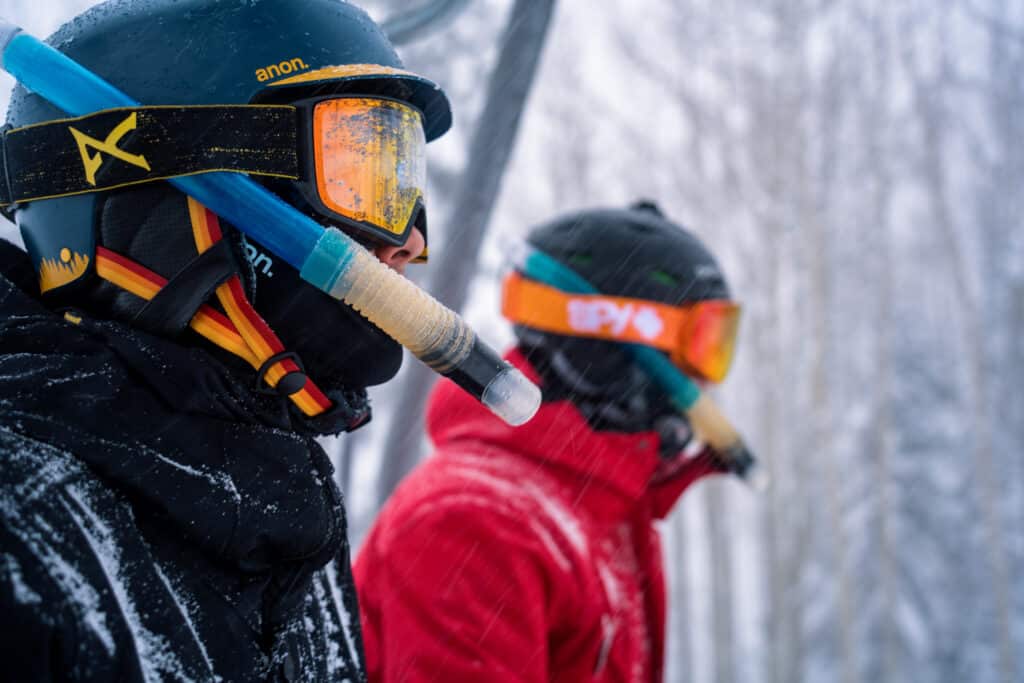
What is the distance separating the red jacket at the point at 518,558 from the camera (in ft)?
6.12

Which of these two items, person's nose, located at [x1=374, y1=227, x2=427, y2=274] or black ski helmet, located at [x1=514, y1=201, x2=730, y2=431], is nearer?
person's nose, located at [x1=374, y1=227, x2=427, y2=274]

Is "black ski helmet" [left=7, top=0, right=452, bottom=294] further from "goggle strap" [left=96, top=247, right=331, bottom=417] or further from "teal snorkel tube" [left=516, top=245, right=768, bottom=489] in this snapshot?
"teal snorkel tube" [left=516, top=245, right=768, bottom=489]

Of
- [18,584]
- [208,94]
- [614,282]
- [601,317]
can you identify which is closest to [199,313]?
[208,94]

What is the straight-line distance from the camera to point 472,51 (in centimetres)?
347

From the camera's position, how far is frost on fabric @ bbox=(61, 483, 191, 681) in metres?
1.01


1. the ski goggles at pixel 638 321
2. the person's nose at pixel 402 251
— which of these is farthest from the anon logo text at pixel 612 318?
the person's nose at pixel 402 251

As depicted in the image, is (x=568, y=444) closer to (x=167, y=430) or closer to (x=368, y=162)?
(x=368, y=162)

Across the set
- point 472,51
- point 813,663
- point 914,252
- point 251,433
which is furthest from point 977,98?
point 251,433

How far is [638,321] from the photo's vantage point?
8.77ft

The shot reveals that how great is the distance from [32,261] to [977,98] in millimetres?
19075

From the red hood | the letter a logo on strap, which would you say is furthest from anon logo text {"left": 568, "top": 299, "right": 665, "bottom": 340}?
the letter a logo on strap

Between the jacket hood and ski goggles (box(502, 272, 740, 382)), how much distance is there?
1.46m

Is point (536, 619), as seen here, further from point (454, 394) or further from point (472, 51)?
point (472, 51)

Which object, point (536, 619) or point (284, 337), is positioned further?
point (536, 619)
